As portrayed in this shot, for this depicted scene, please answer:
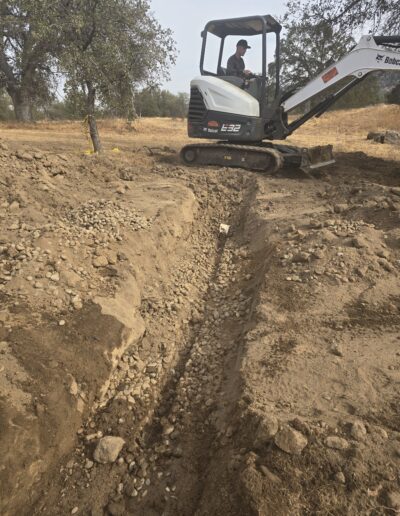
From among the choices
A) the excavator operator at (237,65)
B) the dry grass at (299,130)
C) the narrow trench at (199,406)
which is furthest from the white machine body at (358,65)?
the dry grass at (299,130)

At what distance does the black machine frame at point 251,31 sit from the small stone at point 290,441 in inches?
284

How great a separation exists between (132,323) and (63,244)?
3.98 feet

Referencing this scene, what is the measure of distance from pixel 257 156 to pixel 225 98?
135 centimetres

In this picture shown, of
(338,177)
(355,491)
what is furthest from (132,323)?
(338,177)

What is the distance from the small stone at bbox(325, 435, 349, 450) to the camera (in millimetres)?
2195

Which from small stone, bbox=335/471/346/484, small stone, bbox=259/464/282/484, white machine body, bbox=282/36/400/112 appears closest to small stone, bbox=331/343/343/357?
small stone, bbox=335/471/346/484

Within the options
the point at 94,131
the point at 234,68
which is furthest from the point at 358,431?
the point at 94,131

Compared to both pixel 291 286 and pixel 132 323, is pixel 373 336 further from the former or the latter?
pixel 132 323

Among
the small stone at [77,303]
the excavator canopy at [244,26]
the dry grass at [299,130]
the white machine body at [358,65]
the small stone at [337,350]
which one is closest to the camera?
the small stone at [337,350]

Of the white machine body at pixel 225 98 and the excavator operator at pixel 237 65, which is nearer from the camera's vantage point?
the white machine body at pixel 225 98

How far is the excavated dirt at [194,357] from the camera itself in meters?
2.24

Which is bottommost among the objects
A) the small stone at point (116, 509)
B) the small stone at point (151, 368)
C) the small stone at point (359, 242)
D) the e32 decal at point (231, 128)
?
the small stone at point (116, 509)

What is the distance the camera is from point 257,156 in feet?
26.7

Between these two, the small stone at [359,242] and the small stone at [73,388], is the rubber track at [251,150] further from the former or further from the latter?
the small stone at [73,388]
